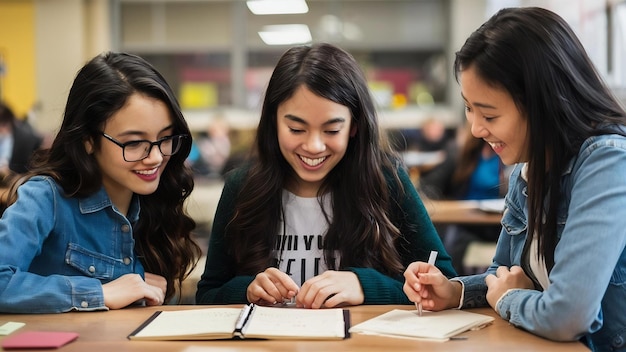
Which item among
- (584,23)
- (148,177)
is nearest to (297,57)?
(148,177)

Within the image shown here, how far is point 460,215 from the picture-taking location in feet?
11.7

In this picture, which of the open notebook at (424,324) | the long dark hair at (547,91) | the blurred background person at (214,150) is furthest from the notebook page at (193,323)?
the blurred background person at (214,150)

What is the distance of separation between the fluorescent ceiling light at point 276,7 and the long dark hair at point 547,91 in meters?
9.32

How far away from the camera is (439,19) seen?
1038 cm

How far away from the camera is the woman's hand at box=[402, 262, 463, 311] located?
147 cm

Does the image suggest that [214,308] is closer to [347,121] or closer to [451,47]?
[347,121]

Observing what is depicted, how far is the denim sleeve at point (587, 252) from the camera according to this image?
123cm

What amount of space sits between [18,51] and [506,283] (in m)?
9.84

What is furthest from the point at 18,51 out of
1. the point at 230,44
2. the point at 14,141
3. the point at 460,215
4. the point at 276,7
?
the point at 460,215

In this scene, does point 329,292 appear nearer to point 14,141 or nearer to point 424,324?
point 424,324

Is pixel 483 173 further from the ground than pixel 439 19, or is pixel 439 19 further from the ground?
pixel 439 19

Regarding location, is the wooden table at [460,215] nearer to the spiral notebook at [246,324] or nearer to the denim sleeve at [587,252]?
the spiral notebook at [246,324]

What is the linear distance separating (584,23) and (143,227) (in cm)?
336

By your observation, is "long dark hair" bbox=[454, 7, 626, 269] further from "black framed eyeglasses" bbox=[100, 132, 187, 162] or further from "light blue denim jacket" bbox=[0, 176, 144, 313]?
"light blue denim jacket" bbox=[0, 176, 144, 313]
